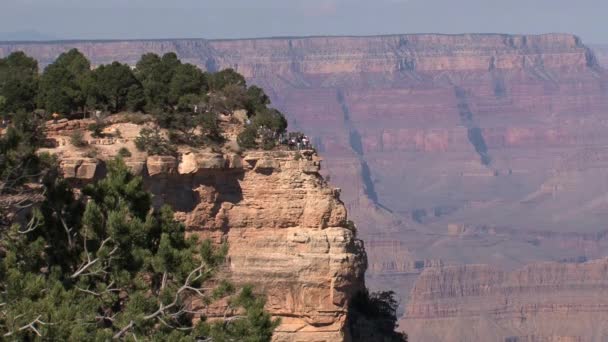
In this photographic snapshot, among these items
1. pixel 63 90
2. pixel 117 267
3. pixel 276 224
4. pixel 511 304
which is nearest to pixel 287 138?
pixel 276 224

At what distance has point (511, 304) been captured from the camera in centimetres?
12556

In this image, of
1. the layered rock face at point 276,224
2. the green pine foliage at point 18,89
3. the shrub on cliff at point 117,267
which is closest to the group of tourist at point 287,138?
the layered rock face at point 276,224

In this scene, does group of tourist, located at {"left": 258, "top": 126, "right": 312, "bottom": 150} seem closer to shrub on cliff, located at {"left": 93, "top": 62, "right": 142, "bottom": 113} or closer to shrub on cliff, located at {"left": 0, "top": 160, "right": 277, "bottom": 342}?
shrub on cliff, located at {"left": 93, "top": 62, "right": 142, "bottom": 113}

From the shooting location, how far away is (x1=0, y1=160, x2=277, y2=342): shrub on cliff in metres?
20.8

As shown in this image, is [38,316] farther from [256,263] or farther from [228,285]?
[256,263]

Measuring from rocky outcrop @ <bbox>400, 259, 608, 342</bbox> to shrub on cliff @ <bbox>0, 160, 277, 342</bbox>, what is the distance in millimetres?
93425

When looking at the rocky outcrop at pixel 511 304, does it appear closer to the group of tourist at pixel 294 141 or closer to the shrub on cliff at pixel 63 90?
the group of tourist at pixel 294 141

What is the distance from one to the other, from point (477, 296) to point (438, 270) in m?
6.13

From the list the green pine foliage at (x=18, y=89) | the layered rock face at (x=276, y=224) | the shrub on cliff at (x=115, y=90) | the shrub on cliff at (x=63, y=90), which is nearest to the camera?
the layered rock face at (x=276, y=224)

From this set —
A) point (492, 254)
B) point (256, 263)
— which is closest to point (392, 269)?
point (492, 254)

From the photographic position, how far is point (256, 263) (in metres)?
28.1

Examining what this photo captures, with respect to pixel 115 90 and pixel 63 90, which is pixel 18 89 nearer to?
pixel 63 90

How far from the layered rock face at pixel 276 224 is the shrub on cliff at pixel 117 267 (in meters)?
4.41

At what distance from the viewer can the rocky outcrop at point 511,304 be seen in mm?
118000
